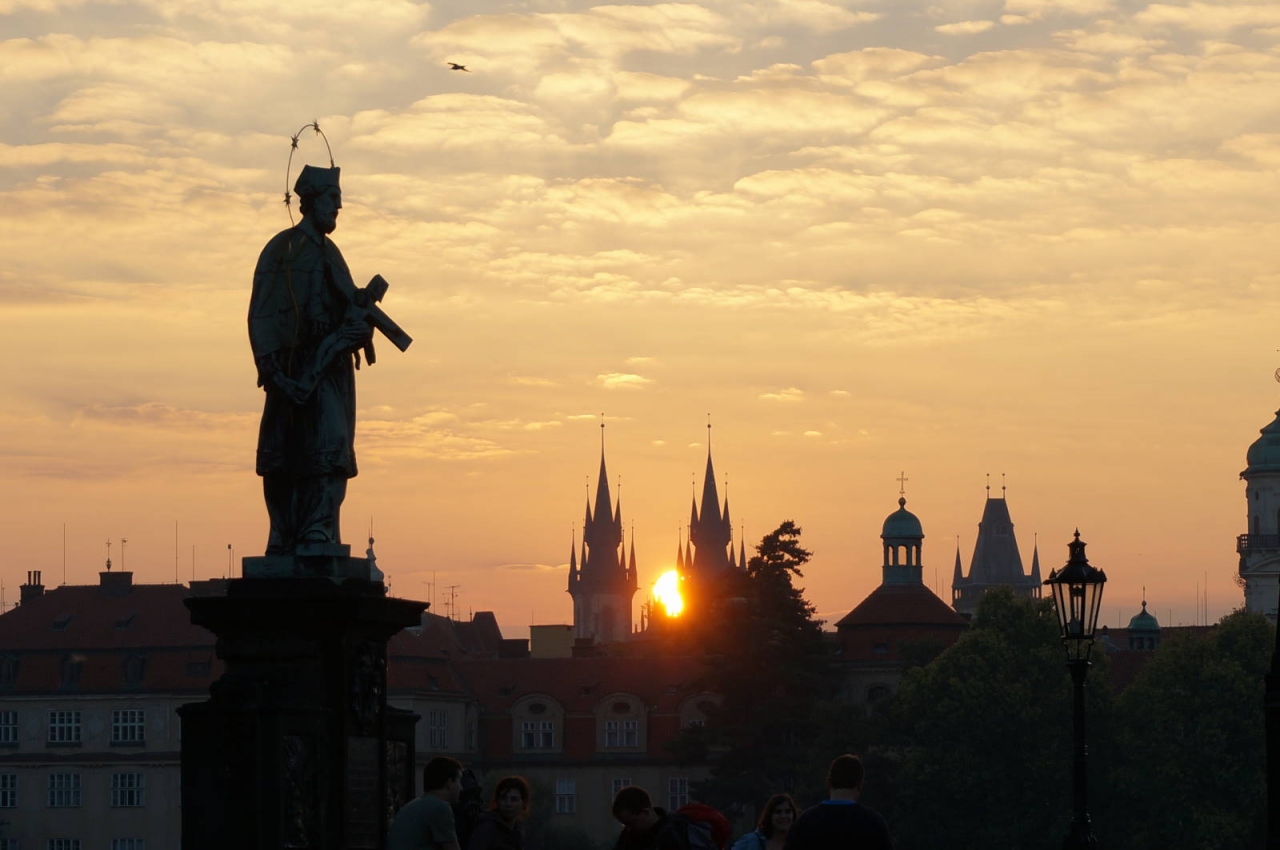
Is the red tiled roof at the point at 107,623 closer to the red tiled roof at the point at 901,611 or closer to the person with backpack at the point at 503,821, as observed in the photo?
the red tiled roof at the point at 901,611

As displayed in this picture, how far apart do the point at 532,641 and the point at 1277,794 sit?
480 ft

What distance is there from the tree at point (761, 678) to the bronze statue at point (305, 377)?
86.2 meters

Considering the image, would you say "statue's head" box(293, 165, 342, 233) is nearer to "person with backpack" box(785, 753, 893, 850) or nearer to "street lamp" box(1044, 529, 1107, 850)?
"person with backpack" box(785, 753, 893, 850)

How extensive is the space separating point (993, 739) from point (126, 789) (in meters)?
40.7

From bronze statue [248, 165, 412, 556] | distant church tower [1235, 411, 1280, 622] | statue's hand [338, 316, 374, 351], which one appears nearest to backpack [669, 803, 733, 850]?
bronze statue [248, 165, 412, 556]

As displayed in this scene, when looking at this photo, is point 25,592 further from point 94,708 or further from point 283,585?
point 283,585

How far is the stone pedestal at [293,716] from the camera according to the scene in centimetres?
1669

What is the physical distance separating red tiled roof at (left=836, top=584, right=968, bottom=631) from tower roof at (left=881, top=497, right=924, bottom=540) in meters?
18.3

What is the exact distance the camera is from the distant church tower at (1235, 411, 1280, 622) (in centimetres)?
15338

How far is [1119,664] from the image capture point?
12194 cm

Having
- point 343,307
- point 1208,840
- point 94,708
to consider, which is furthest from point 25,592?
point 343,307

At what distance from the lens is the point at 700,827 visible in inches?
628

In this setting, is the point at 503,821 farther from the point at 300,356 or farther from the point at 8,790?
the point at 8,790

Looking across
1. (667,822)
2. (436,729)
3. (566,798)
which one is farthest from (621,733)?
(667,822)
